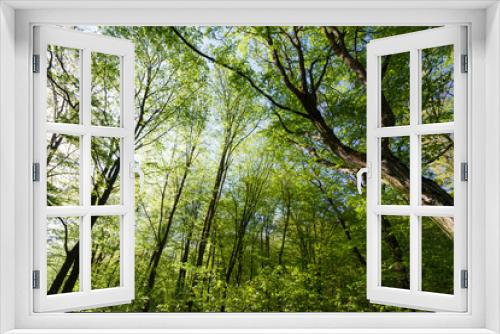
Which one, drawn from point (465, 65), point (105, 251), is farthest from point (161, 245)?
point (465, 65)

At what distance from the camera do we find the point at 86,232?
7.41 ft

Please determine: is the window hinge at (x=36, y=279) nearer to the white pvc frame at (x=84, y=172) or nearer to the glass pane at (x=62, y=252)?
the white pvc frame at (x=84, y=172)

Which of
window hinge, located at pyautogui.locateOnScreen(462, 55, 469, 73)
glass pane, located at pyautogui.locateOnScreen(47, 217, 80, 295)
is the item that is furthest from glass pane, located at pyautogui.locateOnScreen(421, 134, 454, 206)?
glass pane, located at pyautogui.locateOnScreen(47, 217, 80, 295)

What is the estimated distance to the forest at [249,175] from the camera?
4.95 m

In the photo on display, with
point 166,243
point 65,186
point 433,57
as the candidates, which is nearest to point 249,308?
point 166,243

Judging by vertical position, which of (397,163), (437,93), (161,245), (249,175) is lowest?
(161,245)

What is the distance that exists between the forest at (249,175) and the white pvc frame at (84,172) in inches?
90.5

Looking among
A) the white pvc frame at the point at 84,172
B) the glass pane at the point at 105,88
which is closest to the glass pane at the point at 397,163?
the white pvc frame at the point at 84,172

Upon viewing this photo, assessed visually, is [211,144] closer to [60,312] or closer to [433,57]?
[433,57]

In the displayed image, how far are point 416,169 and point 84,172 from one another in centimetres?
159

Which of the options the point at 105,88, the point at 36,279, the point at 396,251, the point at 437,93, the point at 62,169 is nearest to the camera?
the point at 36,279
